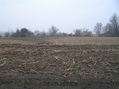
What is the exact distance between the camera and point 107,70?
18.9ft

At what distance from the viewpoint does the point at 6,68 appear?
6070mm

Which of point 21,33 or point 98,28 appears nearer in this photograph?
point 21,33

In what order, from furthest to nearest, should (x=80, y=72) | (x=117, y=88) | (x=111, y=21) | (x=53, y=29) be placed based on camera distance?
(x=53, y=29), (x=111, y=21), (x=80, y=72), (x=117, y=88)

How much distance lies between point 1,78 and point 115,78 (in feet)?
14.7

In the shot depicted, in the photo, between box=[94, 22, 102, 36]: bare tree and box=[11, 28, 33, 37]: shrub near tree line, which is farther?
box=[94, 22, 102, 36]: bare tree

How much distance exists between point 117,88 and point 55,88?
2.08 metres

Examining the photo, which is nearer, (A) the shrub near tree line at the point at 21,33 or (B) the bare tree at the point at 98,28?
(A) the shrub near tree line at the point at 21,33

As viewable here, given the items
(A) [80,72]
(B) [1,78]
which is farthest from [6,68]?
(A) [80,72]

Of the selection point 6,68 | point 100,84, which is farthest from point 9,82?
point 100,84

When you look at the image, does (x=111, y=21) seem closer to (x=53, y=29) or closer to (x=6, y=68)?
(x=53, y=29)

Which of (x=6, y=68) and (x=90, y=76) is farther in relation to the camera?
(x=6, y=68)

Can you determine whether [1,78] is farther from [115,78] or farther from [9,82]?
[115,78]

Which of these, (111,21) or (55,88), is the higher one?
(111,21)

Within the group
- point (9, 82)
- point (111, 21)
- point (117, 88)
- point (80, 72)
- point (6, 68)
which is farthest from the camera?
point (111, 21)
